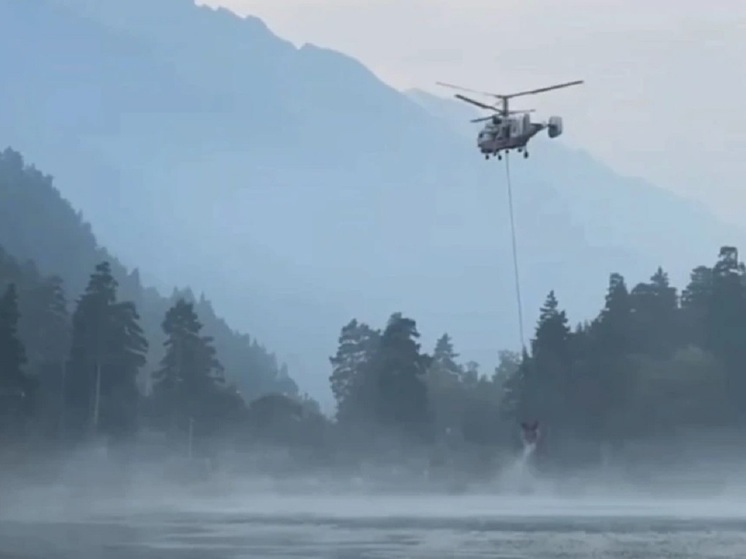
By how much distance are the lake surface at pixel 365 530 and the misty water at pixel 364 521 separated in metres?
0.06

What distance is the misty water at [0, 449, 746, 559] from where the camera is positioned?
4431 centimetres

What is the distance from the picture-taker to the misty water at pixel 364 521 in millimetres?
44312

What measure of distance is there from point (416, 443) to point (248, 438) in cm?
1350

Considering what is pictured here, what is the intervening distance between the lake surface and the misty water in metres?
0.06

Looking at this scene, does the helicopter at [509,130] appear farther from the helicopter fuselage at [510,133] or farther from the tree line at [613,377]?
the tree line at [613,377]

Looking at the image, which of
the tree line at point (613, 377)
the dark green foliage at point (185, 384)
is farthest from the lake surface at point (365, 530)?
the dark green foliage at point (185, 384)

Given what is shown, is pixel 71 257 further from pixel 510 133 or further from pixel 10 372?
pixel 510 133

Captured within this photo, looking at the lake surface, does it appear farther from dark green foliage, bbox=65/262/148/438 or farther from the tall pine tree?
the tall pine tree

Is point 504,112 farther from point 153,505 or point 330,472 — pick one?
point 330,472

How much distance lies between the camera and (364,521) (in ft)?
208

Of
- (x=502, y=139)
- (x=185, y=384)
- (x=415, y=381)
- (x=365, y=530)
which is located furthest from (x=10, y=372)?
(x=502, y=139)

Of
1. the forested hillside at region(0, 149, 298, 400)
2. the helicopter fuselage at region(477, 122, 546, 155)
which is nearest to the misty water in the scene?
the helicopter fuselage at region(477, 122, 546, 155)

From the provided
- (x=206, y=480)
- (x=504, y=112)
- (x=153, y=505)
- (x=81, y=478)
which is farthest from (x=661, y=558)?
(x=206, y=480)

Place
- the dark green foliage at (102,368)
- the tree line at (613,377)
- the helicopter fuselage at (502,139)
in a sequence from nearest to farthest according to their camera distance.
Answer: the helicopter fuselage at (502,139) → the dark green foliage at (102,368) → the tree line at (613,377)
